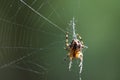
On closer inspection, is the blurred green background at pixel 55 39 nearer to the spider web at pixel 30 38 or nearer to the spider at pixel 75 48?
the spider web at pixel 30 38

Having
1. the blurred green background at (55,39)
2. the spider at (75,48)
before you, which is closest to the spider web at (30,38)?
the blurred green background at (55,39)

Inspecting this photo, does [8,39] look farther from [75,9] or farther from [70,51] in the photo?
[70,51]

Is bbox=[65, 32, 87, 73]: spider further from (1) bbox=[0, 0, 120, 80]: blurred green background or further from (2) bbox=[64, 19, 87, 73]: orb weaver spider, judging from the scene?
(1) bbox=[0, 0, 120, 80]: blurred green background

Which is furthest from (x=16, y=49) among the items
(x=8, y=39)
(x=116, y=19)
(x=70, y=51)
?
(x=70, y=51)

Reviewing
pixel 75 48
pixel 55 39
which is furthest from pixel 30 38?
pixel 75 48

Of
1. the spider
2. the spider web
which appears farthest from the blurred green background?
the spider

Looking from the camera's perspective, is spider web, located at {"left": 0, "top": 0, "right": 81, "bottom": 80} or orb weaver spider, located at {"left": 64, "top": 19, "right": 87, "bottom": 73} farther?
spider web, located at {"left": 0, "top": 0, "right": 81, "bottom": 80}

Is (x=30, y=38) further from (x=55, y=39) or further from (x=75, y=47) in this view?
(x=75, y=47)
